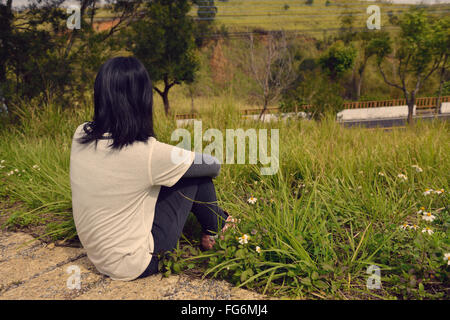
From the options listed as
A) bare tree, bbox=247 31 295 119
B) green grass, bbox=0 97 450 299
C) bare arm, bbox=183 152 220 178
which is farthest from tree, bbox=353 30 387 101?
bare arm, bbox=183 152 220 178

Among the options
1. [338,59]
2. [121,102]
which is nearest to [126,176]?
[121,102]

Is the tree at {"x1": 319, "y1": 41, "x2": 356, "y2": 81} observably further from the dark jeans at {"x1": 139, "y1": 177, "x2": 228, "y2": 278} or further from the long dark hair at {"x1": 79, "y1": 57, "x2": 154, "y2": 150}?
the long dark hair at {"x1": 79, "y1": 57, "x2": 154, "y2": 150}

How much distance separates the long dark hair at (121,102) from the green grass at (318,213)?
2.12 ft

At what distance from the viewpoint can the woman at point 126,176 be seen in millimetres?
1459

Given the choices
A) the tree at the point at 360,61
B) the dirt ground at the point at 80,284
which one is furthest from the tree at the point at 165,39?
the tree at the point at 360,61

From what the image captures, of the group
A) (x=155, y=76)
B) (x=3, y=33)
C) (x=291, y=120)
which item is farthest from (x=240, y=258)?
(x=155, y=76)

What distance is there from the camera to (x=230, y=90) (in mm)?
4367

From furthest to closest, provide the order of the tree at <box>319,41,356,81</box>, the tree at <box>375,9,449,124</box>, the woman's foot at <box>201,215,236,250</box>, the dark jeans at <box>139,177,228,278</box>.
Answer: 1. the tree at <box>319,41,356,81</box>
2. the tree at <box>375,9,449,124</box>
3. the woman's foot at <box>201,215,236,250</box>
4. the dark jeans at <box>139,177,228,278</box>

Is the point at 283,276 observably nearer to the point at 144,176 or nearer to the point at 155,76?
the point at 144,176

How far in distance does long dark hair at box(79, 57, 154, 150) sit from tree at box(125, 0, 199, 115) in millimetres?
9658

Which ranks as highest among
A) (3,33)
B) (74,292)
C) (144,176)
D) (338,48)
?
(338,48)

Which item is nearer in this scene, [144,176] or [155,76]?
[144,176]

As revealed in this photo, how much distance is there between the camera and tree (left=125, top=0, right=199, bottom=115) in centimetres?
1097

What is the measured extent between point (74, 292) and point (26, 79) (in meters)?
5.59
